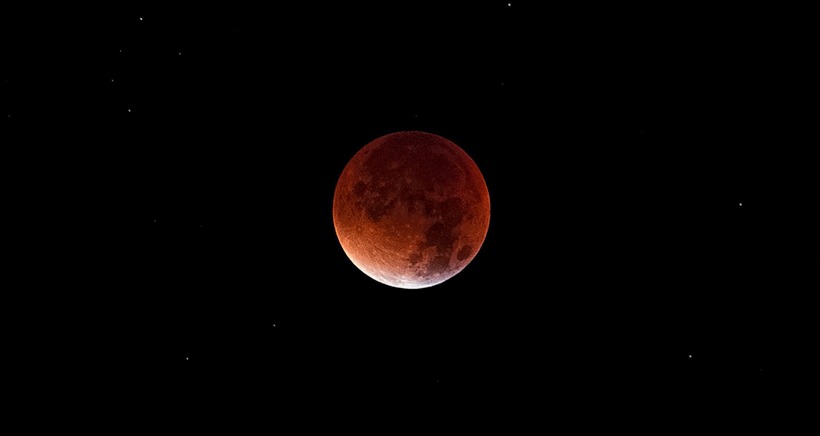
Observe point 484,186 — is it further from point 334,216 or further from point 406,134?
point 334,216

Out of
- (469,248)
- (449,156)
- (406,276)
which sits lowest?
(406,276)

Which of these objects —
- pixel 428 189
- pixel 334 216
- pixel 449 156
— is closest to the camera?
pixel 428 189

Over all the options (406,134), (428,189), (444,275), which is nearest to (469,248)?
(444,275)

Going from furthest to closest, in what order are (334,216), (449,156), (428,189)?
(334,216)
(449,156)
(428,189)

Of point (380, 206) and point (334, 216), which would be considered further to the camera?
point (334, 216)

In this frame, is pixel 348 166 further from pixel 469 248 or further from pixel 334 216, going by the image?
pixel 469 248

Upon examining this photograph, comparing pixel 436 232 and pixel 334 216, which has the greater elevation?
pixel 334 216
